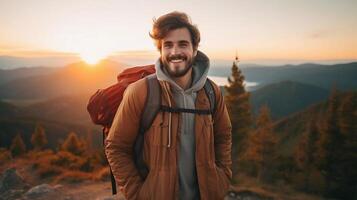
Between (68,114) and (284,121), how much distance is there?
466 ft

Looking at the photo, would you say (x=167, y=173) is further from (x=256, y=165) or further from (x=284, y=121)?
(x=284, y=121)

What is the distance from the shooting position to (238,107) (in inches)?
902

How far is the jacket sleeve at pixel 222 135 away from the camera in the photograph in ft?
10.2

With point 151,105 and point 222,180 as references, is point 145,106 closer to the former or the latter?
point 151,105

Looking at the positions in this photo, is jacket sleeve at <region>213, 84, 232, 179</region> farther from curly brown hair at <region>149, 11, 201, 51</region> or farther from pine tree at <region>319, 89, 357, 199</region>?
pine tree at <region>319, 89, 357, 199</region>

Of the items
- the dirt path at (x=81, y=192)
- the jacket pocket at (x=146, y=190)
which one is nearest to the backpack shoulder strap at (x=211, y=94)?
the jacket pocket at (x=146, y=190)

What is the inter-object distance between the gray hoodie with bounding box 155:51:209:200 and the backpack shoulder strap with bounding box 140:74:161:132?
114 millimetres

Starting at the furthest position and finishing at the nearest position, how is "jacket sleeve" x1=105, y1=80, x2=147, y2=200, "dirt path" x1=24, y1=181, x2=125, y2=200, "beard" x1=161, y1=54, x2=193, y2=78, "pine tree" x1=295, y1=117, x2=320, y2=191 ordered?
1. "pine tree" x1=295, y1=117, x2=320, y2=191
2. "dirt path" x1=24, y1=181, x2=125, y2=200
3. "beard" x1=161, y1=54, x2=193, y2=78
4. "jacket sleeve" x1=105, y1=80, x2=147, y2=200

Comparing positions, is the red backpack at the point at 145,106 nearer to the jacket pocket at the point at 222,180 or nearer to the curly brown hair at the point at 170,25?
the curly brown hair at the point at 170,25

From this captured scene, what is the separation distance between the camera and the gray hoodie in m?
2.68

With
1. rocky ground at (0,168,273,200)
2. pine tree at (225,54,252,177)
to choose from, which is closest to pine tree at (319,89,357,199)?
pine tree at (225,54,252,177)

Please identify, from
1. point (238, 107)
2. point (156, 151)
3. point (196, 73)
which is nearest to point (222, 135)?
point (196, 73)

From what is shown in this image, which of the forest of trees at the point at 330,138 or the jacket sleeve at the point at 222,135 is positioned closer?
the jacket sleeve at the point at 222,135

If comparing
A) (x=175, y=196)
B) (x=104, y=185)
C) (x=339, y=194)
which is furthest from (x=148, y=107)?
(x=339, y=194)
